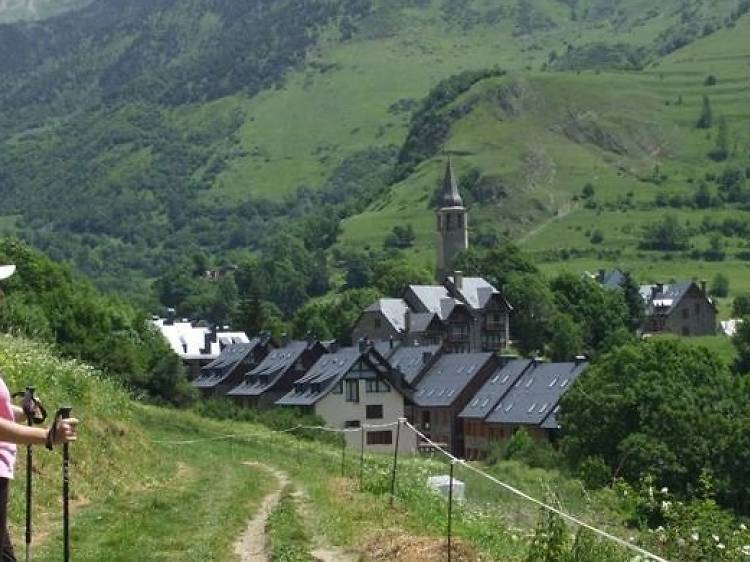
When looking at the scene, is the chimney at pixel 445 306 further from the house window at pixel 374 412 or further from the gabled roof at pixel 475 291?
the house window at pixel 374 412

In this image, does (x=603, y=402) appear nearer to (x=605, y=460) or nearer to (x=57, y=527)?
(x=605, y=460)

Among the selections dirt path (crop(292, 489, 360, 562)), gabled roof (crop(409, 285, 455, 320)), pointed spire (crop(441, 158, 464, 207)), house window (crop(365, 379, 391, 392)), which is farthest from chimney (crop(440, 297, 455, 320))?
dirt path (crop(292, 489, 360, 562))

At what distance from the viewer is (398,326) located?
132 meters

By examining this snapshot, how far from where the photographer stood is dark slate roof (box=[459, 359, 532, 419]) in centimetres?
10115

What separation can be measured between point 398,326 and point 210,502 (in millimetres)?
109035

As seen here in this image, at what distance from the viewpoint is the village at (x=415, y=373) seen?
9725 centimetres

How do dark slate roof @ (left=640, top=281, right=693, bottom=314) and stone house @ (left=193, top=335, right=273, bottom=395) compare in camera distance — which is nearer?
stone house @ (left=193, top=335, right=273, bottom=395)

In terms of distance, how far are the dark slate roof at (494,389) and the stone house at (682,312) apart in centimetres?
5766

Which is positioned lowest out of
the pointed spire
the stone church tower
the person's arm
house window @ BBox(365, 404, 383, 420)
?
house window @ BBox(365, 404, 383, 420)

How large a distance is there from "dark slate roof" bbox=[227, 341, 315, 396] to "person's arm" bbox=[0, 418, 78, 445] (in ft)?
330

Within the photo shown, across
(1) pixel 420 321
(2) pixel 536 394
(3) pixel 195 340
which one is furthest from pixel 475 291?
(2) pixel 536 394

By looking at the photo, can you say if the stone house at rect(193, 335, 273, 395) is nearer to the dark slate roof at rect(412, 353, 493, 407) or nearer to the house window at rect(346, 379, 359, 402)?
the dark slate roof at rect(412, 353, 493, 407)

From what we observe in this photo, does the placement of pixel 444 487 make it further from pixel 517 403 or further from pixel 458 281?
pixel 458 281

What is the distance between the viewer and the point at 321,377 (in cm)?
10044
